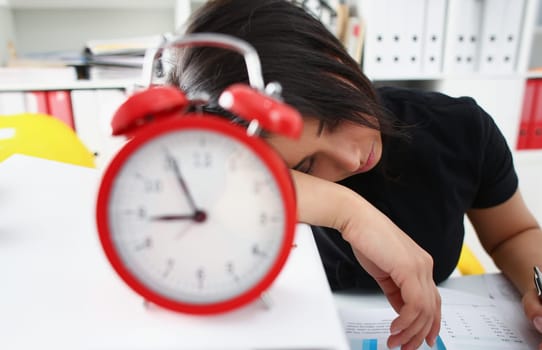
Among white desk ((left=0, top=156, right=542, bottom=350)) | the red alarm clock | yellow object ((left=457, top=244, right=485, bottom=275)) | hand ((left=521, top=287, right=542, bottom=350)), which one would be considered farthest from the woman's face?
yellow object ((left=457, top=244, right=485, bottom=275))

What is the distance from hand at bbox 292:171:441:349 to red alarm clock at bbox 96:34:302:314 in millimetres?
191

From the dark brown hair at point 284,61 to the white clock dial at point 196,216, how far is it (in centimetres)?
22

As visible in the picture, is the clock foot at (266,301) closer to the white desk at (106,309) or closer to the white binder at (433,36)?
the white desk at (106,309)

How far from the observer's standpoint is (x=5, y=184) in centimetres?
56

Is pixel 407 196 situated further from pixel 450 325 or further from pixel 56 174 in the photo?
pixel 56 174

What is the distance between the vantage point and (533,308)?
660mm

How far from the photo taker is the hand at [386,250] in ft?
1.51

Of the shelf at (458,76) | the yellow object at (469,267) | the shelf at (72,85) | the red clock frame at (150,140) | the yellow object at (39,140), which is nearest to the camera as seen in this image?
the red clock frame at (150,140)

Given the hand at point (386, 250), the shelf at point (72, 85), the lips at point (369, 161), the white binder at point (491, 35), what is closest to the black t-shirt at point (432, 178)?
the lips at point (369, 161)

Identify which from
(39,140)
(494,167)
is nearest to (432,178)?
(494,167)

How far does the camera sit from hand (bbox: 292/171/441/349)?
46 cm

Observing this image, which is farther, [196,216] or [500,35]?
[500,35]

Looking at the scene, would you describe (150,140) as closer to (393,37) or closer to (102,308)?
(102,308)

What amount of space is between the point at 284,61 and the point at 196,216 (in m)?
0.28
